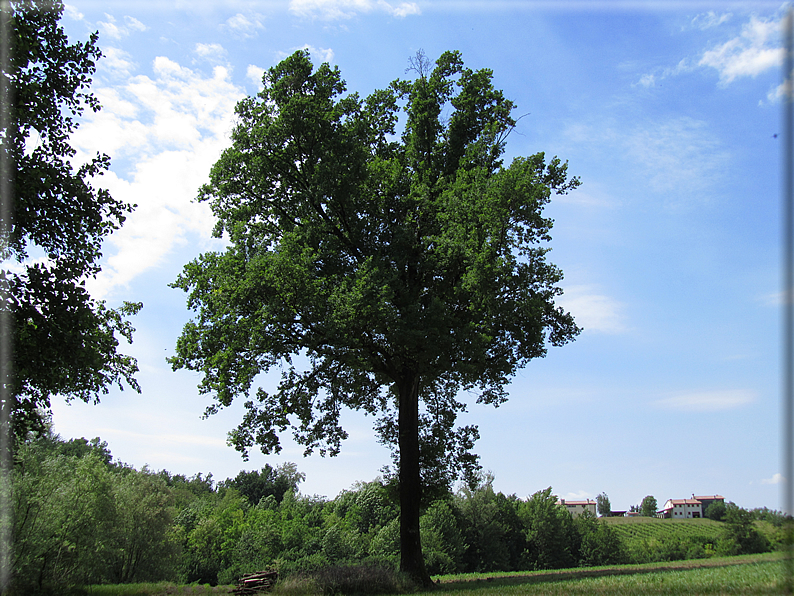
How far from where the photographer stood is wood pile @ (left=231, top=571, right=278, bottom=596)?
56.7 feet

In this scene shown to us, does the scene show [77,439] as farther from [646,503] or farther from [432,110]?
[646,503]

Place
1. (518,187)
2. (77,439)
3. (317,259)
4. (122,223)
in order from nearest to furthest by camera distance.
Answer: (122,223)
(518,187)
(317,259)
(77,439)

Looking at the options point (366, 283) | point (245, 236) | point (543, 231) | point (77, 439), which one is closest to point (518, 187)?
point (543, 231)

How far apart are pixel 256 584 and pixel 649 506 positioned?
576 ft

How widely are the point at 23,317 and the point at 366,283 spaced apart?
1025cm

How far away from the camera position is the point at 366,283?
63.0 ft

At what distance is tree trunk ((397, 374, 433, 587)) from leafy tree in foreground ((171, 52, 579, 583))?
0.20 ft

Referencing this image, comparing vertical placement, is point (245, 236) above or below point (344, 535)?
above


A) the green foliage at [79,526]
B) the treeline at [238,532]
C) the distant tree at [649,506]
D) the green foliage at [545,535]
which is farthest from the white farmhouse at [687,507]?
the green foliage at [79,526]

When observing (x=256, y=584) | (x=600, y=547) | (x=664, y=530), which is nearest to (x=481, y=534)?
(x=600, y=547)

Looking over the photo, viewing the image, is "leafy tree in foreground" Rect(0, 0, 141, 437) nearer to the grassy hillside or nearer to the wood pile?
the wood pile

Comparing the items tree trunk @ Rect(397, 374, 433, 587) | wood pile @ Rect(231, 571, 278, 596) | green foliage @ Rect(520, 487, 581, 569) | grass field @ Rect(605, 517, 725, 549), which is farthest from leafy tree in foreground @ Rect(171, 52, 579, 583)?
grass field @ Rect(605, 517, 725, 549)

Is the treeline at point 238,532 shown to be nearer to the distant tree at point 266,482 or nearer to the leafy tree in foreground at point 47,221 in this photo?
the leafy tree in foreground at point 47,221

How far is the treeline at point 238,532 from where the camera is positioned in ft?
80.9
